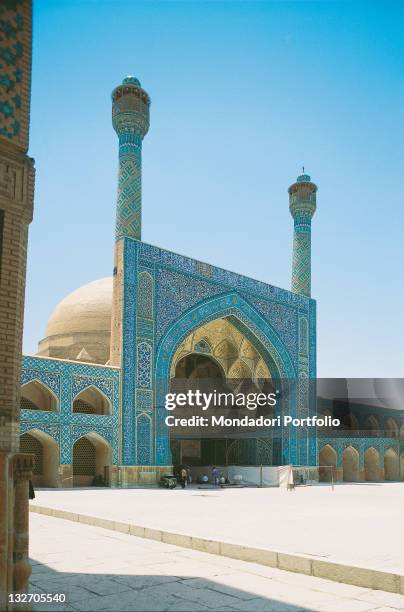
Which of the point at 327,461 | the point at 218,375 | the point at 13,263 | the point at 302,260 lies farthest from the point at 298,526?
the point at 327,461

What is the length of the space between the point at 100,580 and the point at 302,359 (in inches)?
736

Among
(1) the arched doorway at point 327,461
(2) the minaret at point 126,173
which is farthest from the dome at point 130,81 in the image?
(1) the arched doorway at point 327,461

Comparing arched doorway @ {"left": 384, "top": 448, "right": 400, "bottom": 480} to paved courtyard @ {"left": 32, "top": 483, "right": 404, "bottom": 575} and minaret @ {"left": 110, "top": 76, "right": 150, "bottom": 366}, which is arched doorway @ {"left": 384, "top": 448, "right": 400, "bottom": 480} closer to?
minaret @ {"left": 110, "top": 76, "right": 150, "bottom": 366}

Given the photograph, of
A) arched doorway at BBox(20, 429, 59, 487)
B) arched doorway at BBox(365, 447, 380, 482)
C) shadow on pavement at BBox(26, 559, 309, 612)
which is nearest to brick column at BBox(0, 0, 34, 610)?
shadow on pavement at BBox(26, 559, 309, 612)

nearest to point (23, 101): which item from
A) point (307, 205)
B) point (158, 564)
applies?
point (158, 564)

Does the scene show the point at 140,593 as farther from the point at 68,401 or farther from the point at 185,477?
the point at 185,477

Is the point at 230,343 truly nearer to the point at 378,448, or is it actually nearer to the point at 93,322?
the point at 93,322

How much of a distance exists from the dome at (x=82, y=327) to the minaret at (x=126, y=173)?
5179mm

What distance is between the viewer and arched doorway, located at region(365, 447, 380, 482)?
86.3ft

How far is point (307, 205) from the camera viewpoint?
23.3 meters

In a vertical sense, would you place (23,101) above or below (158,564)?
above

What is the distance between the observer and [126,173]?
17.6 meters

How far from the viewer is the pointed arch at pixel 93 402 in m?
16.1

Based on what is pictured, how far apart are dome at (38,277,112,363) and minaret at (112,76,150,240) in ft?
19.2
